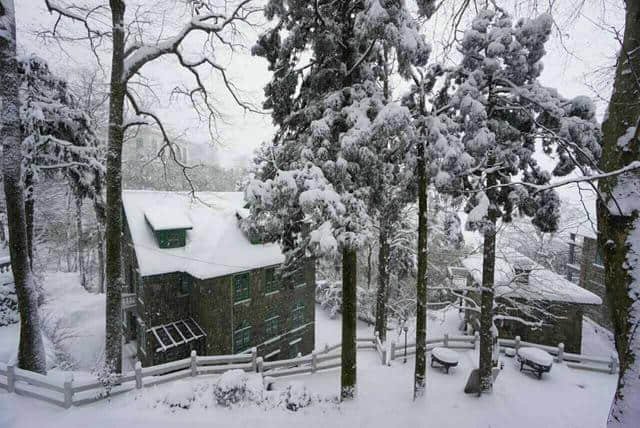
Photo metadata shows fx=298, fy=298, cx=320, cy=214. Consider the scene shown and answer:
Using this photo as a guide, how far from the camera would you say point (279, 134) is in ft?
28.5

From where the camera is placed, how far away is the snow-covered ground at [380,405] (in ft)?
22.6

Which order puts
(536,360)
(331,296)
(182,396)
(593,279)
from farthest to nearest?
(331,296)
(593,279)
(536,360)
(182,396)

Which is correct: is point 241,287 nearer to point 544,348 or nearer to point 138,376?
point 138,376

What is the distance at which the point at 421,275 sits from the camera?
856 cm

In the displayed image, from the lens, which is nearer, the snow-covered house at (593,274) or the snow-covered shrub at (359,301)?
the snow-covered house at (593,274)

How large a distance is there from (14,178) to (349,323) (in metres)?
9.10

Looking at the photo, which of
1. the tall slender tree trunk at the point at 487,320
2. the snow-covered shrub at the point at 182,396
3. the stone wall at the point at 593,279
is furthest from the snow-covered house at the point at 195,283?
the stone wall at the point at 593,279

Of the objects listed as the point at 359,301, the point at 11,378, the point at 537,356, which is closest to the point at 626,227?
the point at 537,356

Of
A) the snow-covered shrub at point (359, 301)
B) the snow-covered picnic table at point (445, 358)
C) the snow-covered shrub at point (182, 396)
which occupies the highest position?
the snow-covered shrub at point (182, 396)

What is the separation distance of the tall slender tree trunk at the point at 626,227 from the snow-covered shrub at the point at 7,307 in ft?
65.7

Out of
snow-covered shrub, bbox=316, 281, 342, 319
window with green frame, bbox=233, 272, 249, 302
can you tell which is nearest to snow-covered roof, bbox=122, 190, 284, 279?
window with green frame, bbox=233, 272, 249, 302

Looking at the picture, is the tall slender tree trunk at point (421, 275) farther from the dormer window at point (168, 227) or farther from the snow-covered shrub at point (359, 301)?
the snow-covered shrub at point (359, 301)

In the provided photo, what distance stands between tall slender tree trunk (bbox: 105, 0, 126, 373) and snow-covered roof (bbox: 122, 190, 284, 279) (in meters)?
6.32

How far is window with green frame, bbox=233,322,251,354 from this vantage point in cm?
1505
